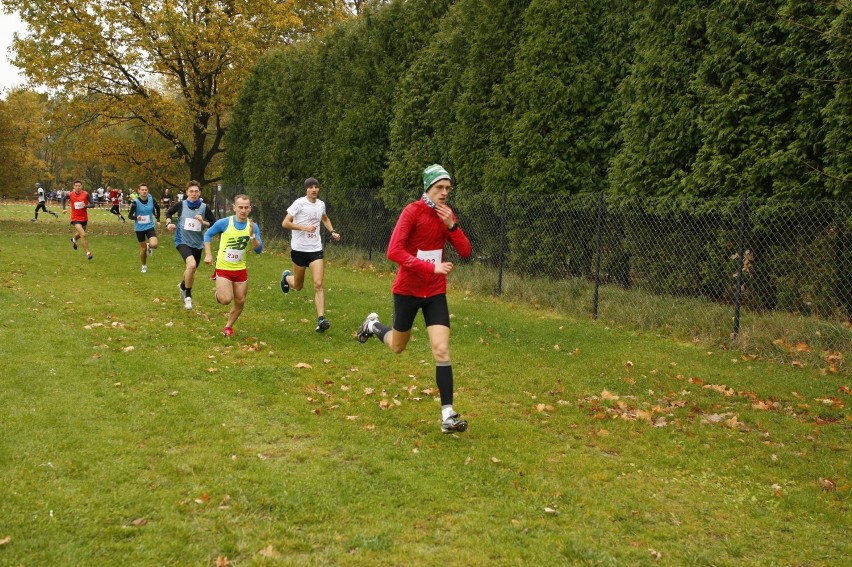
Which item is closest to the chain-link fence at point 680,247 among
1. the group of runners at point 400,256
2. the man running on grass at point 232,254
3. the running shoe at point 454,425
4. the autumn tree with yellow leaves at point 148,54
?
the group of runners at point 400,256

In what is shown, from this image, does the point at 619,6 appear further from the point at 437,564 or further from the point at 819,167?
the point at 437,564

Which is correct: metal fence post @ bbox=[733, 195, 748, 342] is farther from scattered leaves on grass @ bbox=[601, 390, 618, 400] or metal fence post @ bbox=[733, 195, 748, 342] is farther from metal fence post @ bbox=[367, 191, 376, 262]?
metal fence post @ bbox=[367, 191, 376, 262]

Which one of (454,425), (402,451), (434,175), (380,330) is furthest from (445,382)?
(434,175)

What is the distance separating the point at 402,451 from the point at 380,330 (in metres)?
2.10

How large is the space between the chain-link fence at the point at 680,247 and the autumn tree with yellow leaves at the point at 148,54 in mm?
18563

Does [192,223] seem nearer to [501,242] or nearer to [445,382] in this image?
[501,242]

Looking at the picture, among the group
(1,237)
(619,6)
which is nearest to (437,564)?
(619,6)

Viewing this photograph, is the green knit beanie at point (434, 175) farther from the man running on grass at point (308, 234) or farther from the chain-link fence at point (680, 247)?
the chain-link fence at point (680, 247)

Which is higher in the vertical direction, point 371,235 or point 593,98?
point 593,98

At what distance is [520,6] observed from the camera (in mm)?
15625

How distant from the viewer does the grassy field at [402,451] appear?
425cm

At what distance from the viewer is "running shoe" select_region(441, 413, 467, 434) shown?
20.1 feet

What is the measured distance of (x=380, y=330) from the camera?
25.3ft

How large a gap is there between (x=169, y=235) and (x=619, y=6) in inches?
908
